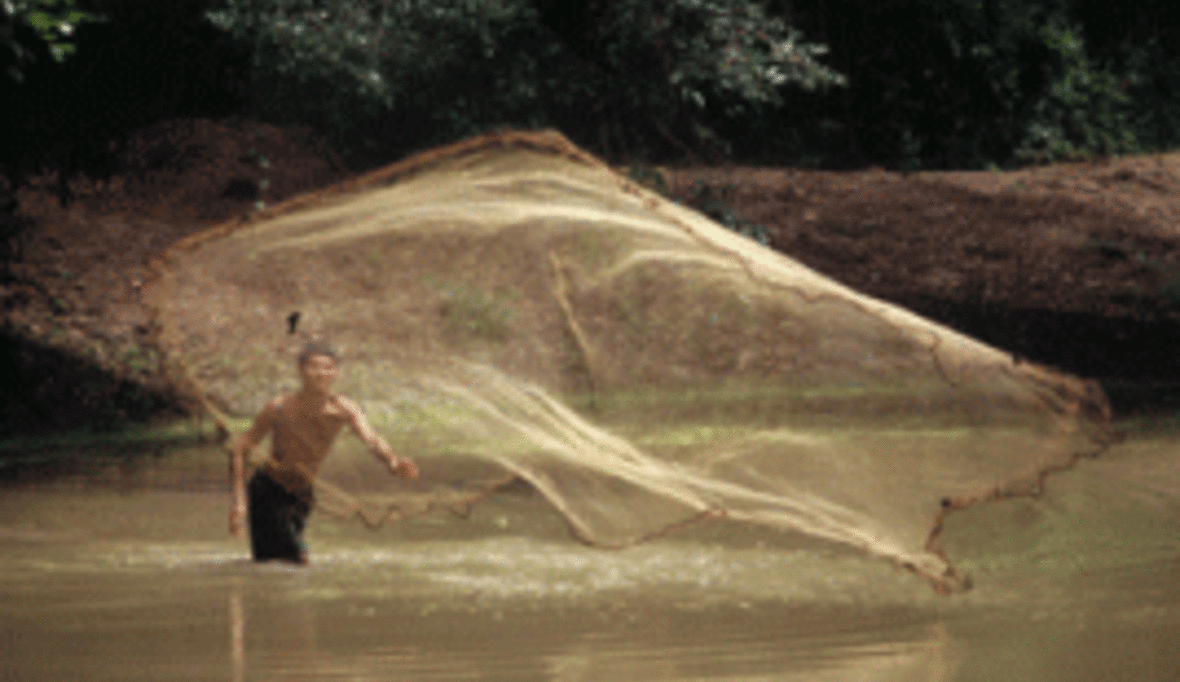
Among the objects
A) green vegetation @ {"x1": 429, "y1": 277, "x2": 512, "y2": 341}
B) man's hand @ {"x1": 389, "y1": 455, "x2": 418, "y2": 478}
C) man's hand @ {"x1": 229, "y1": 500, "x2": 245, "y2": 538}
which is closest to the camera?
man's hand @ {"x1": 389, "y1": 455, "x2": 418, "y2": 478}

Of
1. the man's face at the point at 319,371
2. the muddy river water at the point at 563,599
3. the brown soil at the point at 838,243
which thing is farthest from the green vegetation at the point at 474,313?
the man's face at the point at 319,371

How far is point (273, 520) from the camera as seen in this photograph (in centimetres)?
775

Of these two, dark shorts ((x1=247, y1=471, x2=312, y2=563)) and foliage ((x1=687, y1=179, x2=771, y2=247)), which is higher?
foliage ((x1=687, y1=179, x2=771, y2=247))

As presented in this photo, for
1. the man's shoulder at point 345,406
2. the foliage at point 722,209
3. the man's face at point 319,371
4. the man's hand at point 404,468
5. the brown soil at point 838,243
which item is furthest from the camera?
the foliage at point 722,209

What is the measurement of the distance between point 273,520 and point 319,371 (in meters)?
0.73

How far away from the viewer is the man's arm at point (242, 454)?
7.33 meters

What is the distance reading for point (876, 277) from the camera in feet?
50.6

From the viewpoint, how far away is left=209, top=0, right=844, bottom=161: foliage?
1570 cm

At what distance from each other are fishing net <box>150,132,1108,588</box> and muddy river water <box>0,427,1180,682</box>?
30 cm

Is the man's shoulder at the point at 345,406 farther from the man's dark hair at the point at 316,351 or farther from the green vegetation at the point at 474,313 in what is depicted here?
the green vegetation at the point at 474,313

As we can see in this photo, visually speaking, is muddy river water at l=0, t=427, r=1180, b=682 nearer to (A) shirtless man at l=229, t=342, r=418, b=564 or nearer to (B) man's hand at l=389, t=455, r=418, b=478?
(A) shirtless man at l=229, t=342, r=418, b=564

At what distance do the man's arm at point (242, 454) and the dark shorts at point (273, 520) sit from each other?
0.12 m

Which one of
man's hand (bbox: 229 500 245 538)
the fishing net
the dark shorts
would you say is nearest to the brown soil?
the fishing net

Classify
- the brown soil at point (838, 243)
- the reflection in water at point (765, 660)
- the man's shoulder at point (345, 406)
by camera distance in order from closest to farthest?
the reflection in water at point (765, 660)
the man's shoulder at point (345, 406)
the brown soil at point (838, 243)
